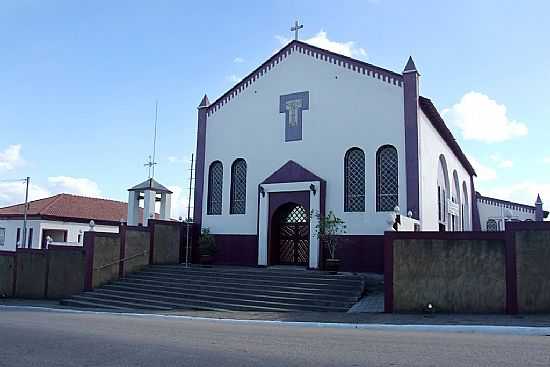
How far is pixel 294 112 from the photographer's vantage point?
2223 cm

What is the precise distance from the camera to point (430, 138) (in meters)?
21.7

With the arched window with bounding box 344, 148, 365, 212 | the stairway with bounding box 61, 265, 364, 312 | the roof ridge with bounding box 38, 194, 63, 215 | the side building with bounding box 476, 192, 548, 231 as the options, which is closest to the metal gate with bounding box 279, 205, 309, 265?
the stairway with bounding box 61, 265, 364, 312

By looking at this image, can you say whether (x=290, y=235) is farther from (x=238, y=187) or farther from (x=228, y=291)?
(x=228, y=291)

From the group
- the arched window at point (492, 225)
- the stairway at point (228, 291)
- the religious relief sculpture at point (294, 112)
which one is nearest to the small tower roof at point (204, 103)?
the religious relief sculpture at point (294, 112)

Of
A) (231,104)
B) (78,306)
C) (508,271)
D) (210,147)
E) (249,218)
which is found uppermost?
(231,104)

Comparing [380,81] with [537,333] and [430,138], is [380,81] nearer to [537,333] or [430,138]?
[430,138]

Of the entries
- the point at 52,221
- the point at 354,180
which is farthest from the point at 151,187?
the point at 52,221

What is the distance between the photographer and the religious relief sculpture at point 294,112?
2202cm

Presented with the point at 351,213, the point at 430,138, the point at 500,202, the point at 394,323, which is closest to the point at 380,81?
the point at 430,138

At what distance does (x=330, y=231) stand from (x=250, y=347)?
37.0 feet

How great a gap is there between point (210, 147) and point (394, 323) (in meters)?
14.2

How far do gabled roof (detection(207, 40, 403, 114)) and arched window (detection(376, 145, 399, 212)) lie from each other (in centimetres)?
271

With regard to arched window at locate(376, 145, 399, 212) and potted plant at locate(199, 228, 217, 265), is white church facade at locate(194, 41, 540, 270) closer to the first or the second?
arched window at locate(376, 145, 399, 212)

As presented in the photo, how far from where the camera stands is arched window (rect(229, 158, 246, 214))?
23.3 metres
